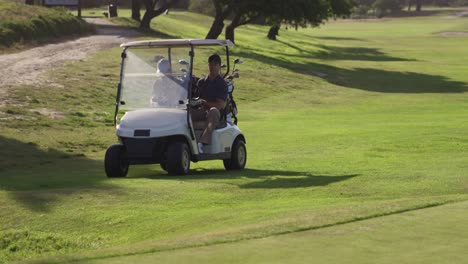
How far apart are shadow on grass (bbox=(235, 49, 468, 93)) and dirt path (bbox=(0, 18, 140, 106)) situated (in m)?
7.21

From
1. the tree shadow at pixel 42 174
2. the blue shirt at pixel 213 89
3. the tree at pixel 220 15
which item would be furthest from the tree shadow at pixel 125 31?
the blue shirt at pixel 213 89

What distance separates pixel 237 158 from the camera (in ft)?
55.6

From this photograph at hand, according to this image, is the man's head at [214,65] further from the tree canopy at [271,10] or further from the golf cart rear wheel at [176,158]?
the tree canopy at [271,10]

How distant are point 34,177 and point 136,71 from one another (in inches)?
92.0

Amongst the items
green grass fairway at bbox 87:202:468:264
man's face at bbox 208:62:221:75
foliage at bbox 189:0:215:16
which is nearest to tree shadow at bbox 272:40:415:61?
foliage at bbox 189:0:215:16

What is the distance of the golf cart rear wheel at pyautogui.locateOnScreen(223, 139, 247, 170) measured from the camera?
Answer: 667 inches

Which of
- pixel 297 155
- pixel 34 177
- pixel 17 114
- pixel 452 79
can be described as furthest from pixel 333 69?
pixel 34 177

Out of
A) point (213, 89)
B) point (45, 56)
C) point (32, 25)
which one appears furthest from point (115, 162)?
point (32, 25)

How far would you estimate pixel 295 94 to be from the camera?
136ft

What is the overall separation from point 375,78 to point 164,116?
3867 centimetres

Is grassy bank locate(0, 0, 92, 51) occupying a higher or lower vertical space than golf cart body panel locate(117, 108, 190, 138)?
lower

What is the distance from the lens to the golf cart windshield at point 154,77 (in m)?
16.4

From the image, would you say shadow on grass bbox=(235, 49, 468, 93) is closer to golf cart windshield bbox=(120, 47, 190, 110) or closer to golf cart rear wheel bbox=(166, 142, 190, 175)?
golf cart windshield bbox=(120, 47, 190, 110)

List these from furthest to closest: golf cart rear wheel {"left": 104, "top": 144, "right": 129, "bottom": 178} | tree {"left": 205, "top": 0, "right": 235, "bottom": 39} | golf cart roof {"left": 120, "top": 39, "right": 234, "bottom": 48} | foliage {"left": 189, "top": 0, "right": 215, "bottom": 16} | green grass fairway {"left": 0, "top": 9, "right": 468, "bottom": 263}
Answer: foliage {"left": 189, "top": 0, "right": 215, "bottom": 16}
tree {"left": 205, "top": 0, "right": 235, "bottom": 39}
golf cart roof {"left": 120, "top": 39, "right": 234, "bottom": 48}
golf cart rear wheel {"left": 104, "top": 144, "right": 129, "bottom": 178}
green grass fairway {"left": 0, "top": 9, "right": 468, "bottom": 263}
